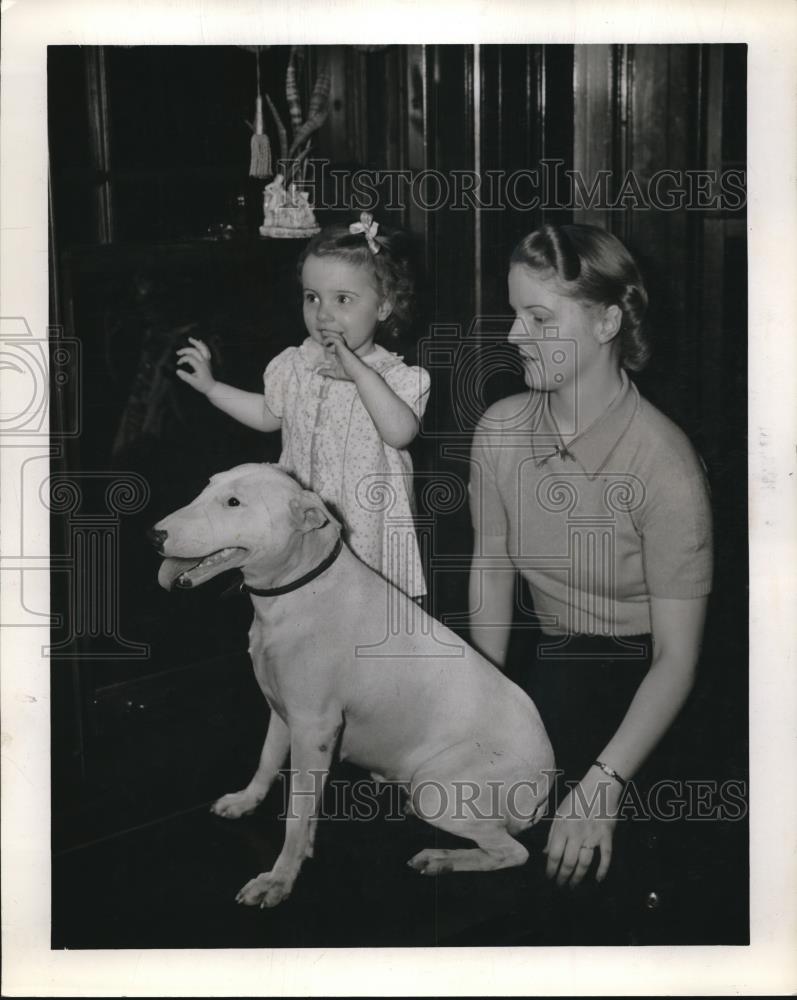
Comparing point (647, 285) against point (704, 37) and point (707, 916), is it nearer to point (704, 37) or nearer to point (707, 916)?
point (704, 37)

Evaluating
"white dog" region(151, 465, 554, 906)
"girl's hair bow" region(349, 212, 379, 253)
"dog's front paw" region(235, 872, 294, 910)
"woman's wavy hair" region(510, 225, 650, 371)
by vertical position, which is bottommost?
"dog's front paw" region(235, 872, 294, 910)

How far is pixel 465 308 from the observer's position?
7.30 feet

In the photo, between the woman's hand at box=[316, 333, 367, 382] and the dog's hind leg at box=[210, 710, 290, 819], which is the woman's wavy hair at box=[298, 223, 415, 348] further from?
the dog's hind leg at box=[210, 710, 290, 819]

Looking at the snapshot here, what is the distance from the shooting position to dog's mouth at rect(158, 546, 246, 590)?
2.21m

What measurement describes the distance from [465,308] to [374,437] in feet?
0.86

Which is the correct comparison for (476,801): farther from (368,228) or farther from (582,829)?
(368,228)

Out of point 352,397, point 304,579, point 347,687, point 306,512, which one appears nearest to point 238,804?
point 347,687

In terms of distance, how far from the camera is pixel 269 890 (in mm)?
2248

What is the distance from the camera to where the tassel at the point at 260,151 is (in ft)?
7.24

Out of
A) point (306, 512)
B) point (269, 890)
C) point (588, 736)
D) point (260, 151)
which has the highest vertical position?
point (260, 151)

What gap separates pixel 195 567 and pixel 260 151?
70 cm

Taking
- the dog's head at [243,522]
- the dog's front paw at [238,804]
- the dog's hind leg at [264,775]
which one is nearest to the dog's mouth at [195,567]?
the dog's head at [243,522]

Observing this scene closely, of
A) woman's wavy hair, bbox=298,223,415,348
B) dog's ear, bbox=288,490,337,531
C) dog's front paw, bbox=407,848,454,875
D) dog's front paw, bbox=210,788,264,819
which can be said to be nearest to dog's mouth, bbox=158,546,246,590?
dog's ear, bbox=288,490,337,531

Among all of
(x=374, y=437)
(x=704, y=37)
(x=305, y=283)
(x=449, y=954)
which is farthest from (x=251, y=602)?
(x=704, y=37)
